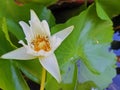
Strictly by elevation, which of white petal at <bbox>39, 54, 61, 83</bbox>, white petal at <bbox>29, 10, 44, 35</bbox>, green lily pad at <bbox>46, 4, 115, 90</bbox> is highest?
white petal at <bbox>29, 10, 44, 35</bbox>

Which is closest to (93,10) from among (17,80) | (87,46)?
(87,46)

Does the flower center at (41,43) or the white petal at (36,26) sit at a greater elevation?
the white petal at (36,26)

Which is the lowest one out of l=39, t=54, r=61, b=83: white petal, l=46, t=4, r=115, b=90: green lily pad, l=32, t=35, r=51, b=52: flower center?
l=46, t=4, r=115, b=90: green lily pad

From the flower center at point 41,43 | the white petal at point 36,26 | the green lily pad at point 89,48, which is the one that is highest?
the white petal at point 36,26

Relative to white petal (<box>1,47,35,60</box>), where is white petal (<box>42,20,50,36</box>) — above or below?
above

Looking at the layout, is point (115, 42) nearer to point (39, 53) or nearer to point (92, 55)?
point (92, 55)
